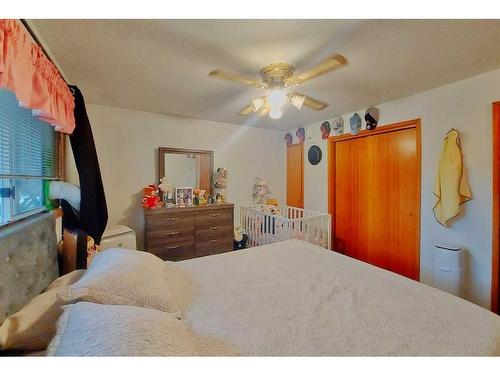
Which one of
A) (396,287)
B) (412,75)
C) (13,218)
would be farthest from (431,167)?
(13,218)

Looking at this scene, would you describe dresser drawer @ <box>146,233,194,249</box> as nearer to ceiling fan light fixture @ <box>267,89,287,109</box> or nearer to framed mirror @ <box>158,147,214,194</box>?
framed mirror @ <box>158,147,214,194</box>

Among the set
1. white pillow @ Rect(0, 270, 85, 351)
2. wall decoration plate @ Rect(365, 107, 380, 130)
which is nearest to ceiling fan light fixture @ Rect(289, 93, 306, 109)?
wall decoration plate @ Rect(365, 107, 380, 130)

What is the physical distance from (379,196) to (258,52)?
231 cm

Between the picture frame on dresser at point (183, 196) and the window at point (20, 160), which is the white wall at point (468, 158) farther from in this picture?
the window at point (20, 160)

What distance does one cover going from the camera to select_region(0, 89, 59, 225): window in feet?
4.00

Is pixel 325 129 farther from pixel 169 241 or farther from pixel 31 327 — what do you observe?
pixel 31 327

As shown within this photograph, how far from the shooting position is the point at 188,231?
9.37 feet

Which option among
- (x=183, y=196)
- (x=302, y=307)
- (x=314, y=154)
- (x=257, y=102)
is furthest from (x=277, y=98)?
(x=314, y=154)

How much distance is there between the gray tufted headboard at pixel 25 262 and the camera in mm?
859

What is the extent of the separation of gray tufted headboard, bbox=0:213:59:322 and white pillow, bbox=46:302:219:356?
292 mm

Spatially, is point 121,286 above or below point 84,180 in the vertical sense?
below

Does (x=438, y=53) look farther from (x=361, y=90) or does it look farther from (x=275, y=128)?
(x=275, y=128)

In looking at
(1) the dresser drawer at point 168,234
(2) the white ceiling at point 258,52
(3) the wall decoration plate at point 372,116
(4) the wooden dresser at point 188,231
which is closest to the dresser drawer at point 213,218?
(4) the wooden dresser at point 188,231

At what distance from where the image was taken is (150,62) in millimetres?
1697
